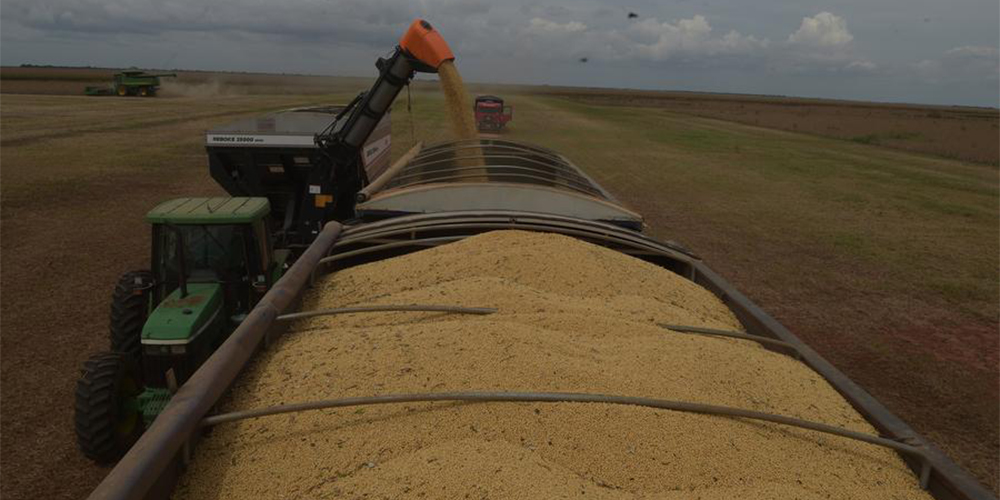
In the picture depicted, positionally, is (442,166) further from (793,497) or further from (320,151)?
(793,497)

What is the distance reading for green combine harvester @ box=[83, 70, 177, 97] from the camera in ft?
164

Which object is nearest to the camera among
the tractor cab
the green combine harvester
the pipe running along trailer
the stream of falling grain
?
the pipe running along trailer

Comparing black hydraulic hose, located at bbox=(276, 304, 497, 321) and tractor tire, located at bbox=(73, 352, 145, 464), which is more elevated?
black hydraulic hose, located at bbox=(276, 304, 497, 321)

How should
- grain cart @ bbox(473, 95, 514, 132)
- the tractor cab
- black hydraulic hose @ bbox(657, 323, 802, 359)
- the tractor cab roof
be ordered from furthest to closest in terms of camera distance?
grain cart @ bbox(473, 95, 514, 132)
the tractor cab roof
the tractor cab
black hydraulic hose @ bbox(657, 323, 802, 359)

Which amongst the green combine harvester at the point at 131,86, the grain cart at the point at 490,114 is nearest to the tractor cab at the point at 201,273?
the grain cart at the point at 490,114

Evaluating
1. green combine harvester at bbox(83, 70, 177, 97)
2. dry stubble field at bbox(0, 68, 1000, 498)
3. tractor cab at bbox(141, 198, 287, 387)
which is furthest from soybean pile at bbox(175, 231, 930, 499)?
green combine harvester at bbox(83, 70, 177, 97)

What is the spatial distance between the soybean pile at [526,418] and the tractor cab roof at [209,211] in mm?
2113

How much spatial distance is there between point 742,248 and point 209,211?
11.2 m

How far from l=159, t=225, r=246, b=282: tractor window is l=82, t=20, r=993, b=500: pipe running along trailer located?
562 mm

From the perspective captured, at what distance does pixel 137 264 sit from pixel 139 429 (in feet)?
21.4

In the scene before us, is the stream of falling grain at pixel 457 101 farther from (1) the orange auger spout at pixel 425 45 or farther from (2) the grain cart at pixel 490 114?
(2) the grain cart at pixel 490 114

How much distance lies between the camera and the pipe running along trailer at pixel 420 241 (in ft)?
7.89

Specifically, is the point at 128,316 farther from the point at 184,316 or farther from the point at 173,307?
the point at 184,316

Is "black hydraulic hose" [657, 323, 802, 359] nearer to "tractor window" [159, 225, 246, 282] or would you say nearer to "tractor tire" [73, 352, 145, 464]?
"tractor window" [159, 225, 246, 282]
